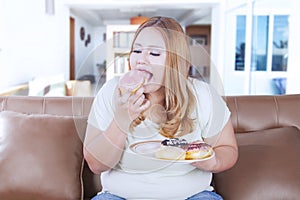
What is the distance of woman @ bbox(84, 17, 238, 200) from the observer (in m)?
1.00

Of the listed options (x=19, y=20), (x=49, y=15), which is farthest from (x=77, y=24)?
(x=19, y=20)

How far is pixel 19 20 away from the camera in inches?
141

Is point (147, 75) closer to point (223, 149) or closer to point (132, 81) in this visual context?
point (132, 81)

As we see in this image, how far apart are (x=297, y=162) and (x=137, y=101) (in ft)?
2.62

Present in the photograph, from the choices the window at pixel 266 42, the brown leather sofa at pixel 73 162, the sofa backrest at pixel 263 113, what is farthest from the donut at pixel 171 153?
the window at pixel 266 42

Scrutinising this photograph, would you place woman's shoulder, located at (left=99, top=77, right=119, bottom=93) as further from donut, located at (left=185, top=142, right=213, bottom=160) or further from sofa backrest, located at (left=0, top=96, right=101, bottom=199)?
sofa backrest, located at (left=0, top=96, right=101, bottom=199)

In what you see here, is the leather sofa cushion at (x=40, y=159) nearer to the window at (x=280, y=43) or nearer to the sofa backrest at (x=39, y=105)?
the sofa backrest at (x=39, y=105)

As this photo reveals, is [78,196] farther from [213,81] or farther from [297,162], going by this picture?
[297,162]

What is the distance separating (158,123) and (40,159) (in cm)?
57

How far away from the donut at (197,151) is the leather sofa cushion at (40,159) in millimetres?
465

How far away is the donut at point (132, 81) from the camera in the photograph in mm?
919

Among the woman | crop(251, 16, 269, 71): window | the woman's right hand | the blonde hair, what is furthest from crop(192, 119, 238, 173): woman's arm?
crop(251, 16, 269, 71): window

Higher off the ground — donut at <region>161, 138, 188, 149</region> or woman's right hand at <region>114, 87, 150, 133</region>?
woman's right hand at <region>114, 87, 150, 133</region>

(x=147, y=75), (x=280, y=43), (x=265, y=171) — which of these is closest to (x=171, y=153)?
(x=147, y=75)
